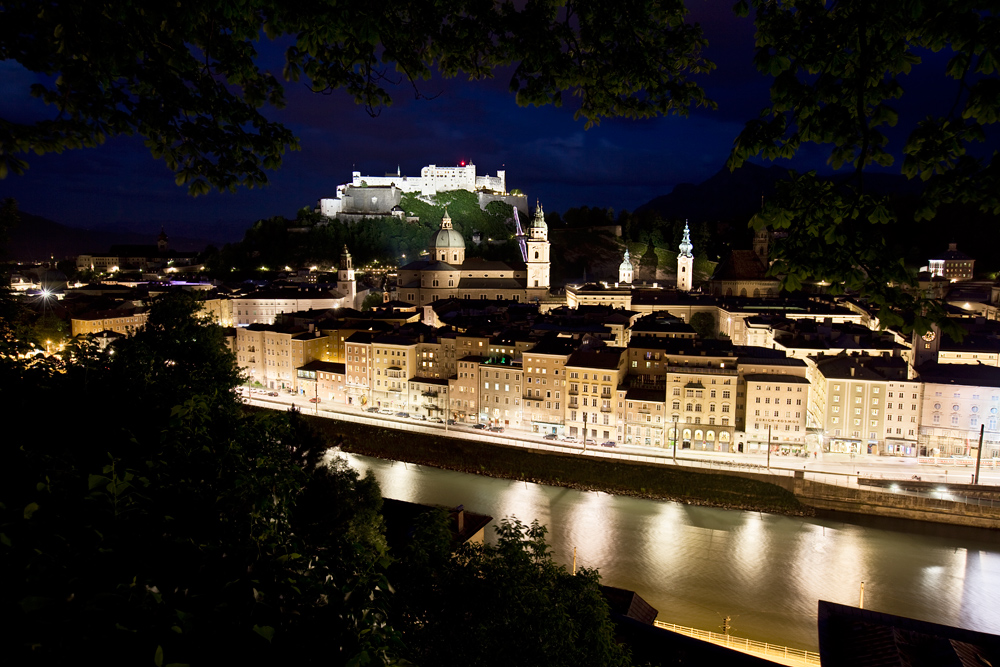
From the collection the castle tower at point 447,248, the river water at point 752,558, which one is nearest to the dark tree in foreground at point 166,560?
the river water at point 752,558

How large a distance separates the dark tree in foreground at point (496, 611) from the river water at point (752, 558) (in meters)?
4.56

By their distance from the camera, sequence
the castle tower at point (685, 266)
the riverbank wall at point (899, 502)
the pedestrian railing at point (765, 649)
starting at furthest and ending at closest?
the castle tower at point (685, 266), the riverbank wall at point (899, 502), the pedestrian railing at point (765, 649)

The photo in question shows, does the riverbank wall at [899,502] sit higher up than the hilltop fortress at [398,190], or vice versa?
the hilltop fortress at [398,190]

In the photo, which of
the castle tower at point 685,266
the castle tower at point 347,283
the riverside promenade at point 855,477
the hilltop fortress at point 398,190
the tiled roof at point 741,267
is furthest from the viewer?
the hilltop fortress at point 398,190

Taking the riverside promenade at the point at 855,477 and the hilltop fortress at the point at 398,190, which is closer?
the riverside promenade at the point at 855,477

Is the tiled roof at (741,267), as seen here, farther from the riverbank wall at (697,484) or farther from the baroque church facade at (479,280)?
the riverbank wall at (697,484)


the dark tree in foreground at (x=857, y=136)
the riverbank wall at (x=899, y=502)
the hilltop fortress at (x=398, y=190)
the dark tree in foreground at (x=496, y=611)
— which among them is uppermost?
the hilltop fortress at (x=398, y=190)

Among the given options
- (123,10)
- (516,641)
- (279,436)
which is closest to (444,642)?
(516,641)

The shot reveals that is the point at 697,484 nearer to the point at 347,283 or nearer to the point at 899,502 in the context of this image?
the point at 899,502

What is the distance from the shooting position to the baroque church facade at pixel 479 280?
27625 mm

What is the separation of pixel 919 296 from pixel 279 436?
2423 mm

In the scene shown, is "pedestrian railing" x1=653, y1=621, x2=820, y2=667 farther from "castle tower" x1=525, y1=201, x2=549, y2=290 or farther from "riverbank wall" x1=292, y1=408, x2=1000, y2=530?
"castle tower" x1=525, y1=201, x2=549, y2=290

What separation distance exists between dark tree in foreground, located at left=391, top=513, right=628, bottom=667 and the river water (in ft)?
15.0

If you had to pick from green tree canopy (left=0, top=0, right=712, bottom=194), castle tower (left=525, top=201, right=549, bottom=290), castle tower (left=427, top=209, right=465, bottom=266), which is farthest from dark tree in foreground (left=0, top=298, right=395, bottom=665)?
castle tower (left=427, top=209, right=465, bottom=266)
